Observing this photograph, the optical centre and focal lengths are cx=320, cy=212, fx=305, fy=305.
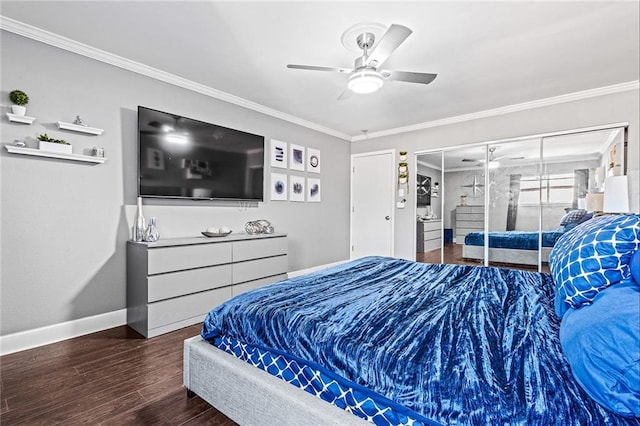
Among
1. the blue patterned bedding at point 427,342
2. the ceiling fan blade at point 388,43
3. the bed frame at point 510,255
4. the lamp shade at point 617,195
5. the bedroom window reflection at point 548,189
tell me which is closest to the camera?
the blue patterned bedding at point 427,342

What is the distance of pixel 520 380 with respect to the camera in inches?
36.0

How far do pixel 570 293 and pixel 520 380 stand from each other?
19.0 inches

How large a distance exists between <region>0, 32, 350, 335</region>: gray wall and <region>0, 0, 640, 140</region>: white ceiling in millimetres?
284

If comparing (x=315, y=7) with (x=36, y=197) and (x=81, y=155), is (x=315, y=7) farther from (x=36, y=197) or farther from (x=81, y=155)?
(x=36, y=197)

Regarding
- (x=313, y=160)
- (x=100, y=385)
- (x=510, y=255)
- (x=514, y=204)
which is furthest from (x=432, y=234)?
(x=100, y=385)

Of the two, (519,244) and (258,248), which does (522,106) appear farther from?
(258,248)

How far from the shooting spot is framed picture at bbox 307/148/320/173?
4918mm

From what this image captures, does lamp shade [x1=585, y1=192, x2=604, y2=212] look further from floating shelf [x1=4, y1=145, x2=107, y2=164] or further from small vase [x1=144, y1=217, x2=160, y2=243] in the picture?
floating shelf [x1=4, y1=145, x2=107, y2=164]

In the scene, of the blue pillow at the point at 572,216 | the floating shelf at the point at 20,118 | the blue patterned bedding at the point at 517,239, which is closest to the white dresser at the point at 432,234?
the blue patterned bedding at the point at 517,239

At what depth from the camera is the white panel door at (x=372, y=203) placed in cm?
526

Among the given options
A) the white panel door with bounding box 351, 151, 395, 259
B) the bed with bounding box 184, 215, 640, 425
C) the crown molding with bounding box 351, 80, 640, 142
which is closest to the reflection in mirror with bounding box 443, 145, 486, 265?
the crown molding with bounding box 351, 80, 640, 142

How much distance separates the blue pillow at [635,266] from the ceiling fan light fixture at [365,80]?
1860 millimetres

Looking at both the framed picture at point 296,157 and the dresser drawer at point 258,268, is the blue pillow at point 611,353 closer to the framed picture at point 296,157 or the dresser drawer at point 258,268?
the dresser drawer at point 258,268

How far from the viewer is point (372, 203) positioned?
548cm
